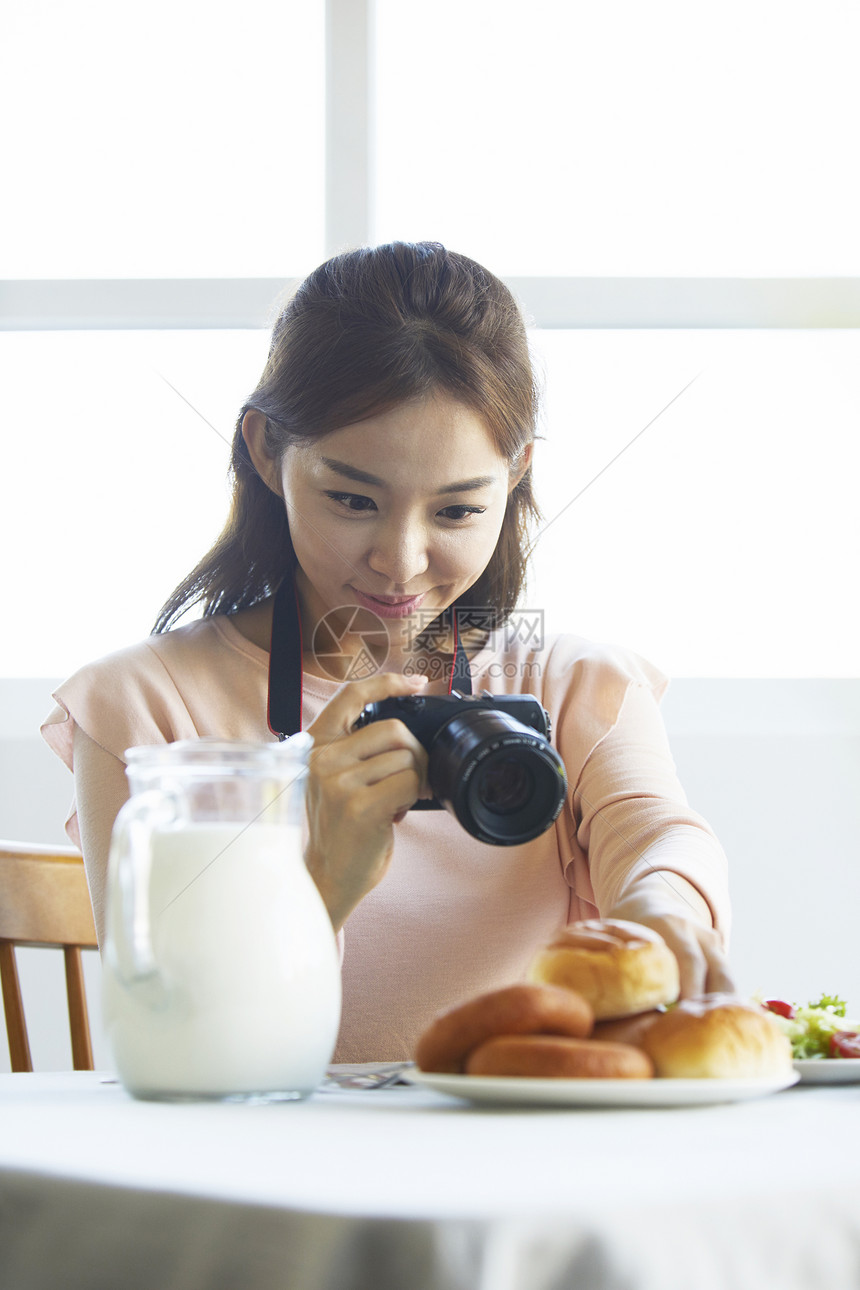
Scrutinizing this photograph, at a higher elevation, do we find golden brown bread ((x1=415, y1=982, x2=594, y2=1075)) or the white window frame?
the white window frame

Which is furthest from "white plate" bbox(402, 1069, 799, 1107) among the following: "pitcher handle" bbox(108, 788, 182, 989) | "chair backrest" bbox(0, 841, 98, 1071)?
"chair backrest" bbox(0, 841, 98, 1071)

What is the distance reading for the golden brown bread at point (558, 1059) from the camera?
376 mm

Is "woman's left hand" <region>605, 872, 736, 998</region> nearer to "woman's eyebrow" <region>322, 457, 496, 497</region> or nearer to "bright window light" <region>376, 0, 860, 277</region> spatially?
"woman's eyebrow" <region>322, 457, 496, 497</region>

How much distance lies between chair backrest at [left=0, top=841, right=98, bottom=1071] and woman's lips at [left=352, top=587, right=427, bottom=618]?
330mm

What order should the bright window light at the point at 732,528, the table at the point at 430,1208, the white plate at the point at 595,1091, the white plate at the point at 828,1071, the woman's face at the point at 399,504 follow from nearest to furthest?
the table at the point at 430,1208 < the white plate at the point at 595,1091 < the white plate at the point at 828,1071 < the woman's face at the point at 399,504 < the bright window light at the point at 732,528

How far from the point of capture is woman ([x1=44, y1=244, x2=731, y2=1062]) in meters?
0.82

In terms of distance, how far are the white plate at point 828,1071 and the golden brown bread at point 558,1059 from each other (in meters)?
0.12

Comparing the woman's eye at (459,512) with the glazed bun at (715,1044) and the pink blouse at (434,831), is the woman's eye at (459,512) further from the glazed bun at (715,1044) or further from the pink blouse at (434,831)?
the glazed bun at (715,1044)

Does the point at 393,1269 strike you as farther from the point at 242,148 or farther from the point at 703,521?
the point at 242,148

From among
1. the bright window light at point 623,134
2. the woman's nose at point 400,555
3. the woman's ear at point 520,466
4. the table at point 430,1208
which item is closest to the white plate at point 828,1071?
the table at point 430,1208

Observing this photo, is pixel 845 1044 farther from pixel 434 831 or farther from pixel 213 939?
pixel 434 831

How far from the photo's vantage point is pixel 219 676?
3.21 ft

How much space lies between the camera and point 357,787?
26.0 inches

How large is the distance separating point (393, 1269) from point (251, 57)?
6.05 feet
